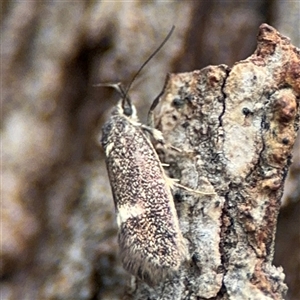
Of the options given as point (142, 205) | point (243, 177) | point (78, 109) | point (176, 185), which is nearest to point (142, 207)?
point (142, 205)

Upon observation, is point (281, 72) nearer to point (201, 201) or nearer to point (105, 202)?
point (201, 201)

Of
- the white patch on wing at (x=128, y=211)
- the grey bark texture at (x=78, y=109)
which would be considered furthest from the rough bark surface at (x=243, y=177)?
the grey bark texture at (x=78, y=109)

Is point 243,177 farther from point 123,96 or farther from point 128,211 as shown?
point 123,96

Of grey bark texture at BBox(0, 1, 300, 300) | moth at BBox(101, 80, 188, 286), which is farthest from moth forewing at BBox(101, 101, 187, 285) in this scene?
grey bark texture at BBox(0, 1, 300, 300)

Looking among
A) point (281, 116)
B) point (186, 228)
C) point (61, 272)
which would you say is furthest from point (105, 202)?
point (281, 116)

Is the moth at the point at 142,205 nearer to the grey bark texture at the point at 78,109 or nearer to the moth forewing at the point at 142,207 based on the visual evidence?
the moth forewing at the point at 142,207

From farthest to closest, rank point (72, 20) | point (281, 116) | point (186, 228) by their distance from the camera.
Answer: point (72, 20)
point (186, 228)
point (281, 116)

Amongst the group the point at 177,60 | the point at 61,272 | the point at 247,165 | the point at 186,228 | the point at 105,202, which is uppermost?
the point at 177,60

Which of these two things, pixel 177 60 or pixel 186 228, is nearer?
pixel 186 228
